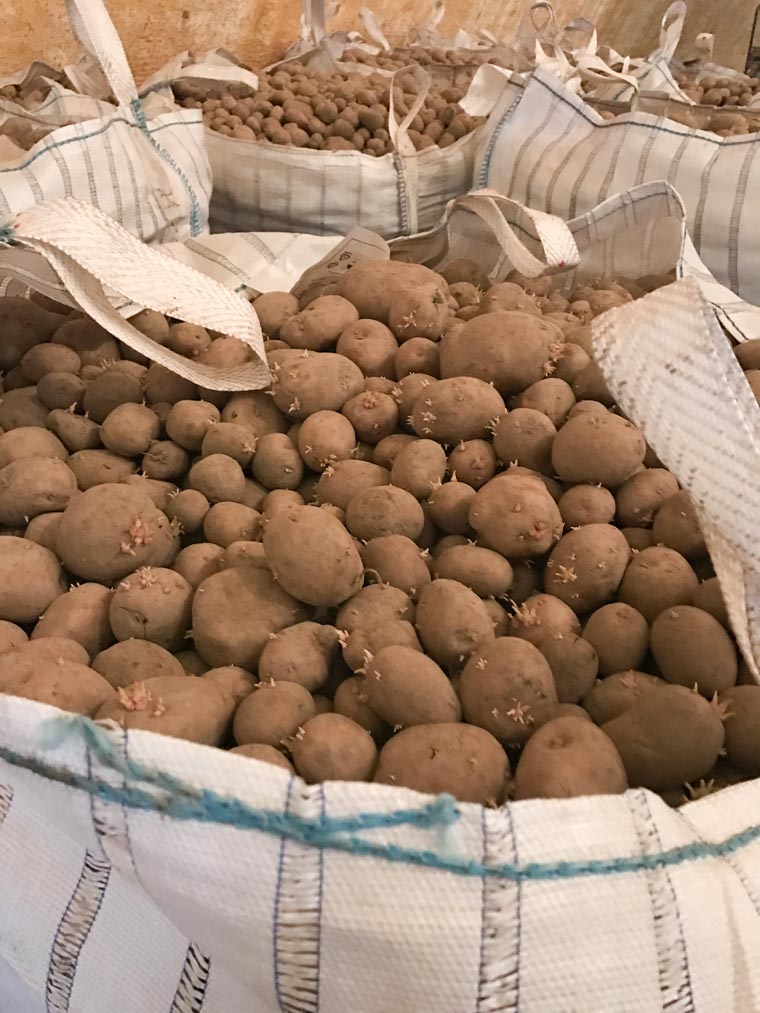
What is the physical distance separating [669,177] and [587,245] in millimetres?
220

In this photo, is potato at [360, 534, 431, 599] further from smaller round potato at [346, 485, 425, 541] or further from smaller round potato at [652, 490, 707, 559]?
smaller round potato at [652, 490, 707, 559]

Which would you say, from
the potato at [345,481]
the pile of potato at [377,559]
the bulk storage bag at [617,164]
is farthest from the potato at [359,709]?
the bulk storage bag at [617,164]

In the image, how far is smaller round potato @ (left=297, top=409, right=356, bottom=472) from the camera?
81cm

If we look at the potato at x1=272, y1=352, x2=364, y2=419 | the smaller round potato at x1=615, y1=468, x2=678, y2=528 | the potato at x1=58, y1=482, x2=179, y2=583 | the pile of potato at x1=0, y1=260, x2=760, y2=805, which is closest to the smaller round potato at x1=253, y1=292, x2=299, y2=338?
the pile of potato at x1=0, y1=260, x2=760, y2=805

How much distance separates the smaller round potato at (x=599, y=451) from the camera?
2.41 ft

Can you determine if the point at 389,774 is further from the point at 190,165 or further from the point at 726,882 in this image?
the point at 190,165

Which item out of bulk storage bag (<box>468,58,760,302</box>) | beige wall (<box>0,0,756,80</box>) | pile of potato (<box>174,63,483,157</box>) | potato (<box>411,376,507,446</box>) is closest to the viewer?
potato (<box>411,376,507,446</box>)

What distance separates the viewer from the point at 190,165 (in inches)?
50.1

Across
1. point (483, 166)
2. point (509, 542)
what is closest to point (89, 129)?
point (483, 166)

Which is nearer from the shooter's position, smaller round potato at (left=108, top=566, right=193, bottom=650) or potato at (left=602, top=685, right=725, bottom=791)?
potato at (left=602, top=685, right=725, bottom=791)

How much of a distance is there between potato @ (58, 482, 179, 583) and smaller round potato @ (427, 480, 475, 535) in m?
0.25

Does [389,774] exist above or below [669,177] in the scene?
below

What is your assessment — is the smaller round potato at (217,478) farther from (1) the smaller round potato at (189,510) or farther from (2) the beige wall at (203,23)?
(2) the beige wall at (203,23)

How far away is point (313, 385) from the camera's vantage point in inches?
33.7
